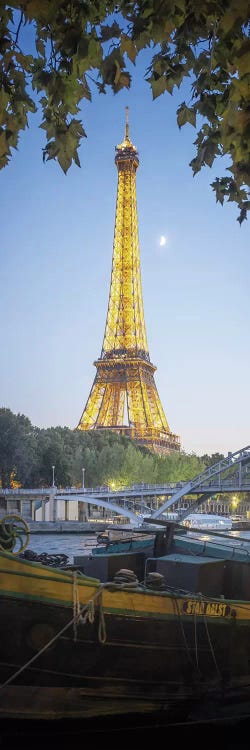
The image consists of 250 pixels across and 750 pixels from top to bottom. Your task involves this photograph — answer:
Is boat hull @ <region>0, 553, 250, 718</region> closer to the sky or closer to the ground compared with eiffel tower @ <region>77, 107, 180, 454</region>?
closer to the ground

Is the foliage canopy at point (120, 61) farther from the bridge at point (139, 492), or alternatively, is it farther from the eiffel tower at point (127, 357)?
the eiffel tower at point (127, 357)

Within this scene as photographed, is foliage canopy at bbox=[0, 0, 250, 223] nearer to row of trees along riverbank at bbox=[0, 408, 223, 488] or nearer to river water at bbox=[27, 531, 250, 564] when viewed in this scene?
river water at bbox=[27, 531, 250, 564]

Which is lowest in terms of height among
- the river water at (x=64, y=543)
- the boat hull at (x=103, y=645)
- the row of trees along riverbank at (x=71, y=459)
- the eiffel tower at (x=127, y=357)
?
the river water at (x=64, y=543)

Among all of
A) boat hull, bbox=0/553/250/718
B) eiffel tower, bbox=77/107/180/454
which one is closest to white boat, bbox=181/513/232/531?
eiffel tower, bbox=77/107/180/454

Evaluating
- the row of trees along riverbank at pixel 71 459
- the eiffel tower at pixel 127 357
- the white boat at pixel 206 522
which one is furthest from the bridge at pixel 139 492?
the eiffel tower at pixel 127 357

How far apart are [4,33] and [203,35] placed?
1.29 m

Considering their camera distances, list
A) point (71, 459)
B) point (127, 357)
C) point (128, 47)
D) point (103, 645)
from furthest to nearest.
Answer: point (127, 357)
point (71, 459)
point (103, 645)
point (128, 47)

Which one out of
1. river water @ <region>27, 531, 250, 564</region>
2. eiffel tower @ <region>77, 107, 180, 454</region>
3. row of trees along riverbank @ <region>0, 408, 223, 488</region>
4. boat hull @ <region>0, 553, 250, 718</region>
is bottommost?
river water @ <region>27, 531, 250, 564</region>

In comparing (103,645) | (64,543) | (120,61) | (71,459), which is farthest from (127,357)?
(120,61)

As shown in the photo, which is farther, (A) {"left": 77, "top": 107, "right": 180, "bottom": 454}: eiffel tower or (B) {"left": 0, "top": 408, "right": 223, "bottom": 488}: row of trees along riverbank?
(A) {"left": 77, "top": 107, "right": 180, "bottom": 454}: eiffel tower

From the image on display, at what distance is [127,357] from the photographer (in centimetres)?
11412

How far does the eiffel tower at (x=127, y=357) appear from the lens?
11075 centimetres

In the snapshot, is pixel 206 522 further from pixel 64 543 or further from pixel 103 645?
pixel 103 645

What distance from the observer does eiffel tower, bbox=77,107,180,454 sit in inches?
4360
